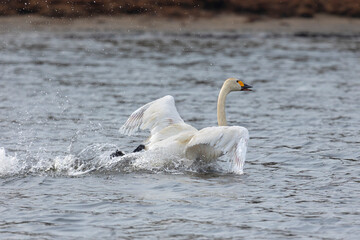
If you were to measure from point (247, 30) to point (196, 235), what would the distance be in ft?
90.6

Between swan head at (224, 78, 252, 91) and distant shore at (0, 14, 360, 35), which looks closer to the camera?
swan head at (224, 78, 252, 91)

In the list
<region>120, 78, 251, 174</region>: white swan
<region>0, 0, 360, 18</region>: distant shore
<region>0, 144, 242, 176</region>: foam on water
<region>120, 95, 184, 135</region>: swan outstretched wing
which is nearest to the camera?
<region>120, 78, 251, 174</region>: white swan

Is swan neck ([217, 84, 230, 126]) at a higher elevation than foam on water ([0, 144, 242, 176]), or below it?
higher

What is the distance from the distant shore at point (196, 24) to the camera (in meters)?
33.2

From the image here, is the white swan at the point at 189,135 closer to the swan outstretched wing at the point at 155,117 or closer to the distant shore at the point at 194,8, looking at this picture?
the swan outstretched wing at the point at 155,117

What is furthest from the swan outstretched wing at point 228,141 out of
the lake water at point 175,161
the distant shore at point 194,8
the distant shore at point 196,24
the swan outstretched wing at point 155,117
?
the distant shore at point 196,24

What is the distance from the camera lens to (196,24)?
33875 millimetres

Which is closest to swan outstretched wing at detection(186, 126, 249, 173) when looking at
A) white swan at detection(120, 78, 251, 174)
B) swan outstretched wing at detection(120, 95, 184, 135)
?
white swan at detection(120, 78, 251, 174)

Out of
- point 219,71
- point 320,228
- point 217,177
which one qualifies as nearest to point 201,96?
point 219,71

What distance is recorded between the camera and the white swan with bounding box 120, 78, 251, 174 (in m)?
9.73

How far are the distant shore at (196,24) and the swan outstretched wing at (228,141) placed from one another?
2370 cm

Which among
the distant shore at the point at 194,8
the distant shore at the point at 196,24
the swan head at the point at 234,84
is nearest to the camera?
the swan head at the point at 234,84

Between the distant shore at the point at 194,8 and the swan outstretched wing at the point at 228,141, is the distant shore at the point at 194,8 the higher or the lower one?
the higher one

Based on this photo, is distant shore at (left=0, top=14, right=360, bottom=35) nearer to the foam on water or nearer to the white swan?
the white swan
